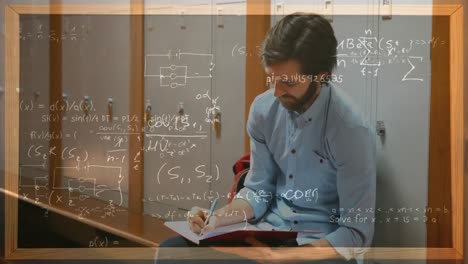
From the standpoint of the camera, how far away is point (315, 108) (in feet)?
7.79

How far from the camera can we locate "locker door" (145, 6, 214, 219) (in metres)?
2.42

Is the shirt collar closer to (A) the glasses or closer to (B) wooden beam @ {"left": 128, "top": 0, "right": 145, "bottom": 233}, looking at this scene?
(A) the glasses

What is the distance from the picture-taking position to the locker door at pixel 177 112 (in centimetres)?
242

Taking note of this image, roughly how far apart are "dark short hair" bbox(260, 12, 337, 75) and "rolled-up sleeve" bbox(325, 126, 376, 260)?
0.33 metres

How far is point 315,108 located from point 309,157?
9.0 inches

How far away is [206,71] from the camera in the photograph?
2.42 metres

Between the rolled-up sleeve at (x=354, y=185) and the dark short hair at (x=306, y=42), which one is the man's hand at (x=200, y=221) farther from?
the dark short hair at (x=306, y=42)

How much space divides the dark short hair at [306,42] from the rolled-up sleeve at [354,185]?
0.33 meters

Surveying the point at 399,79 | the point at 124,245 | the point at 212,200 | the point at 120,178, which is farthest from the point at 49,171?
the point at 399,79

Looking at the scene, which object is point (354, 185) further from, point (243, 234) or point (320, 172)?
point (243, 234)

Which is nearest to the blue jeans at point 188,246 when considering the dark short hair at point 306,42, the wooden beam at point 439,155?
the wooden beam at point 439,155

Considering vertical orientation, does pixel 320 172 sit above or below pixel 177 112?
below

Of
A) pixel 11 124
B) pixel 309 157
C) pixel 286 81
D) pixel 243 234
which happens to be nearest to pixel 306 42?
pixel 286 81

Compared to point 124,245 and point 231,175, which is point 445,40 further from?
point 124,245
